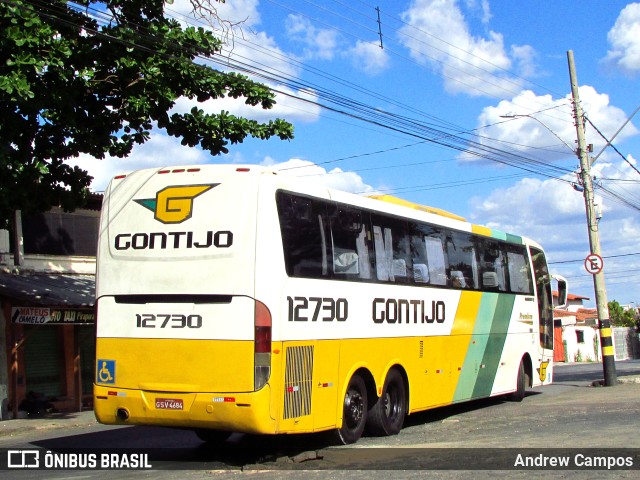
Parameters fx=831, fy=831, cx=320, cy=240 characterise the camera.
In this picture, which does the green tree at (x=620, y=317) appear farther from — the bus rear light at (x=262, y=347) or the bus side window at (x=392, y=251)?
the bus rear light at (x=262, y=347)

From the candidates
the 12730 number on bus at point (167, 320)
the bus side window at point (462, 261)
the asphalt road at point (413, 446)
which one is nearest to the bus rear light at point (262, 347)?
the 12730 number on bus at point (167, 320)

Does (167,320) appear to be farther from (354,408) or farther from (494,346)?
(494,346)

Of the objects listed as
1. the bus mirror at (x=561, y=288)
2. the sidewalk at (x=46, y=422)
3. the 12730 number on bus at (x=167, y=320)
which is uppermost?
the bus mirror at (x=561, y=288)

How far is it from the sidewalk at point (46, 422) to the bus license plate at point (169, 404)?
24.9ft

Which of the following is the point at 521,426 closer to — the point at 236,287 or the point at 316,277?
the point at 316,277

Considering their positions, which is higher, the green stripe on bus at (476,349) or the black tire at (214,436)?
the green stripe on bus at (476,349)

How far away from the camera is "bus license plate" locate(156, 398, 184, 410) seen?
10.0m

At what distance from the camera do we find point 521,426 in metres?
13.4

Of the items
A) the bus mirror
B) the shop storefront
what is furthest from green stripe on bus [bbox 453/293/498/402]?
the shop storefront

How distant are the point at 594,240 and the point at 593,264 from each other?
0.96 metres

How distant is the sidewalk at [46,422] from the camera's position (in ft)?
55.5

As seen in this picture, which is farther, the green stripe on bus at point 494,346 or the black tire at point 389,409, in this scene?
the green stripe on bus at point 494,346

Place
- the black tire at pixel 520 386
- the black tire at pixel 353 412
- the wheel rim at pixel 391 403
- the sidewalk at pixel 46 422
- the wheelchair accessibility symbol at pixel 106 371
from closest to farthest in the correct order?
the wheelchair accessibility symbol at pixel 106 371 → the black tire at pixel 353 412 → the wheel rim at pixel 391 403 → the sidewalk at pixel 46 422 → the black tire at pixel 520 386

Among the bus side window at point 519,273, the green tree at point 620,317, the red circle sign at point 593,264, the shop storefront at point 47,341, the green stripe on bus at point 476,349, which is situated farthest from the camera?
the green tree at point 620,317
